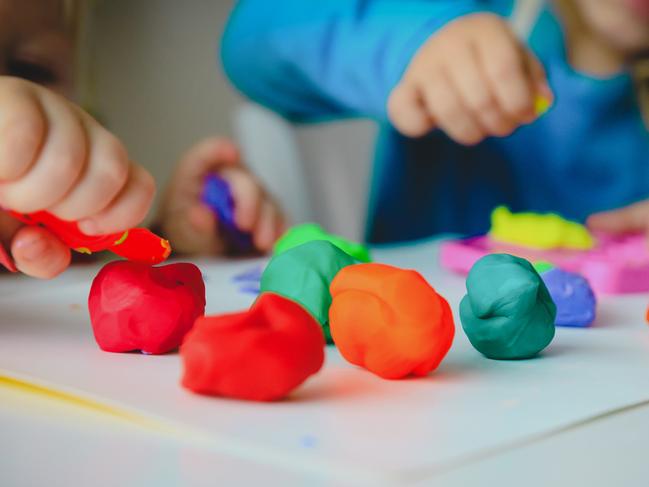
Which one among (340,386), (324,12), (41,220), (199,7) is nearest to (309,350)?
(340,386)

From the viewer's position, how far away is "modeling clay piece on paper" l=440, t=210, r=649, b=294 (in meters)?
0.57

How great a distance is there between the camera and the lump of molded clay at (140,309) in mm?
375

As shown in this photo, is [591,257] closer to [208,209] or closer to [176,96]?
[208,209]

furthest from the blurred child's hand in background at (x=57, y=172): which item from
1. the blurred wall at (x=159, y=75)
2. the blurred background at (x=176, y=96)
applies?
the blurred wall at (x=159, y=75)

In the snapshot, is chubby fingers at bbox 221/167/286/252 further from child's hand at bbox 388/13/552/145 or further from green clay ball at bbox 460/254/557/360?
green clay ball at bbox 460/254/557/360

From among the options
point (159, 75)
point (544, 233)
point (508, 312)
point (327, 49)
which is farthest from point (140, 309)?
point (159, 75)

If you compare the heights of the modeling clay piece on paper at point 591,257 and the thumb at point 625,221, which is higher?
the modeling clay piece on paper at point 591,257

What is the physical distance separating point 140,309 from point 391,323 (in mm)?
117

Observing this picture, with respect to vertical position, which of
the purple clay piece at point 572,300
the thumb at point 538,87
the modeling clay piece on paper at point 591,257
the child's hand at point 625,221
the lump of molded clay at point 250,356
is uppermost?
the thumb at point 538,87

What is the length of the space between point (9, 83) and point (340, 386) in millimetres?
187

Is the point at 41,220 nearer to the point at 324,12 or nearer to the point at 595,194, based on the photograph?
the point at 324,12

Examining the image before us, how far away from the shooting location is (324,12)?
0.97 meters

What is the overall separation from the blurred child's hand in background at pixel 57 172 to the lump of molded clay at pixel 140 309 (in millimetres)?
30

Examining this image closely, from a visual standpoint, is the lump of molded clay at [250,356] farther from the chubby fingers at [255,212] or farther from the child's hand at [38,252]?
the chubby fingers at [255,212]
